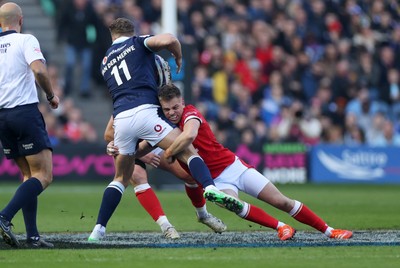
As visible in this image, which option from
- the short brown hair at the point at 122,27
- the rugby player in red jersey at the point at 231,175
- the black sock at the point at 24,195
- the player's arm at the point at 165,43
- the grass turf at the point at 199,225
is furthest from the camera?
the short brown hair at the point at 122,27

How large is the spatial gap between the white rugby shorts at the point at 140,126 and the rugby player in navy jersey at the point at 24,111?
0.74m

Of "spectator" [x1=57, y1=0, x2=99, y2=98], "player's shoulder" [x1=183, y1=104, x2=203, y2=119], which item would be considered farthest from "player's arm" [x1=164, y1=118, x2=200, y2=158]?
"spectator" [x1=57, y1=0, x2=99, y2=98]

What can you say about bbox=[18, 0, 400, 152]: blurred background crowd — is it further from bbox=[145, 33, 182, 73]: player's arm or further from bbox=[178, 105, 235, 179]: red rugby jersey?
bbox=[145, 33, 182, 73]: player's arm

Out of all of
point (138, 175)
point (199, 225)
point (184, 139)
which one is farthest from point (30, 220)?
point (199, 225)

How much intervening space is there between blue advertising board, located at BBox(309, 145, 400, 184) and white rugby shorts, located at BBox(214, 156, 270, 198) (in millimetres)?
13467

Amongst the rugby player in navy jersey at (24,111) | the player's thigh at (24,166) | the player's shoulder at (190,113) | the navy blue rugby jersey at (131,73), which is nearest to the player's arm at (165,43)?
the navy blue rugby jersey at (131,73)

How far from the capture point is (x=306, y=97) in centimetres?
2550

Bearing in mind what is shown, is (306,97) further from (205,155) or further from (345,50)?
(205,155)

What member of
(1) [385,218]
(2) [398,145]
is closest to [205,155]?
(1) [385,218]

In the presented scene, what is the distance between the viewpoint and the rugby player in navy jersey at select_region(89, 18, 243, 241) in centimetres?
1031

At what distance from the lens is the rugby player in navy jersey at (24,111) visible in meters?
10.1

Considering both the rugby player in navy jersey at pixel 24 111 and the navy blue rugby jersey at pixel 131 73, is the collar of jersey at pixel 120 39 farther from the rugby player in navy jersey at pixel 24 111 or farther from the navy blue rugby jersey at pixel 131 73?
the rugby player in navy jersey at pixel 24 111

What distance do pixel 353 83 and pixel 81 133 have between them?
6.99 metres

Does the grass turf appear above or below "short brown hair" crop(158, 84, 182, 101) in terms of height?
below
